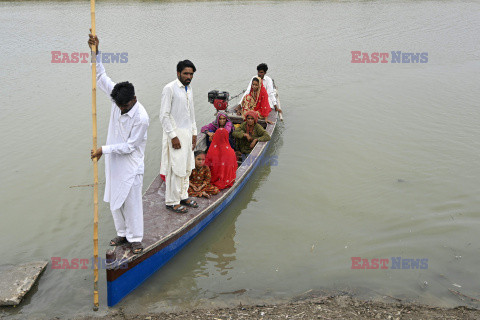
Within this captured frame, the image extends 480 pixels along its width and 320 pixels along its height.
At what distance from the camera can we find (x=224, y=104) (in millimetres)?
7141

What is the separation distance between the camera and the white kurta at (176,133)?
457 cm

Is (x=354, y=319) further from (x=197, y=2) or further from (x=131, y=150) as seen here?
(x=197, y=2)

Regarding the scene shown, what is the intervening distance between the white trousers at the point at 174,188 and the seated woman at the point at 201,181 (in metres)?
0.41

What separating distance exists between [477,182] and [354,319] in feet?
13.8

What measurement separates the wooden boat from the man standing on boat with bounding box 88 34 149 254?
188 mm

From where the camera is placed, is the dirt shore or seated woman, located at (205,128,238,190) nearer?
the dirt shore

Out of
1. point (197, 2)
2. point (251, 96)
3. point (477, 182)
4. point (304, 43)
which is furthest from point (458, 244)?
point (197, 2)
